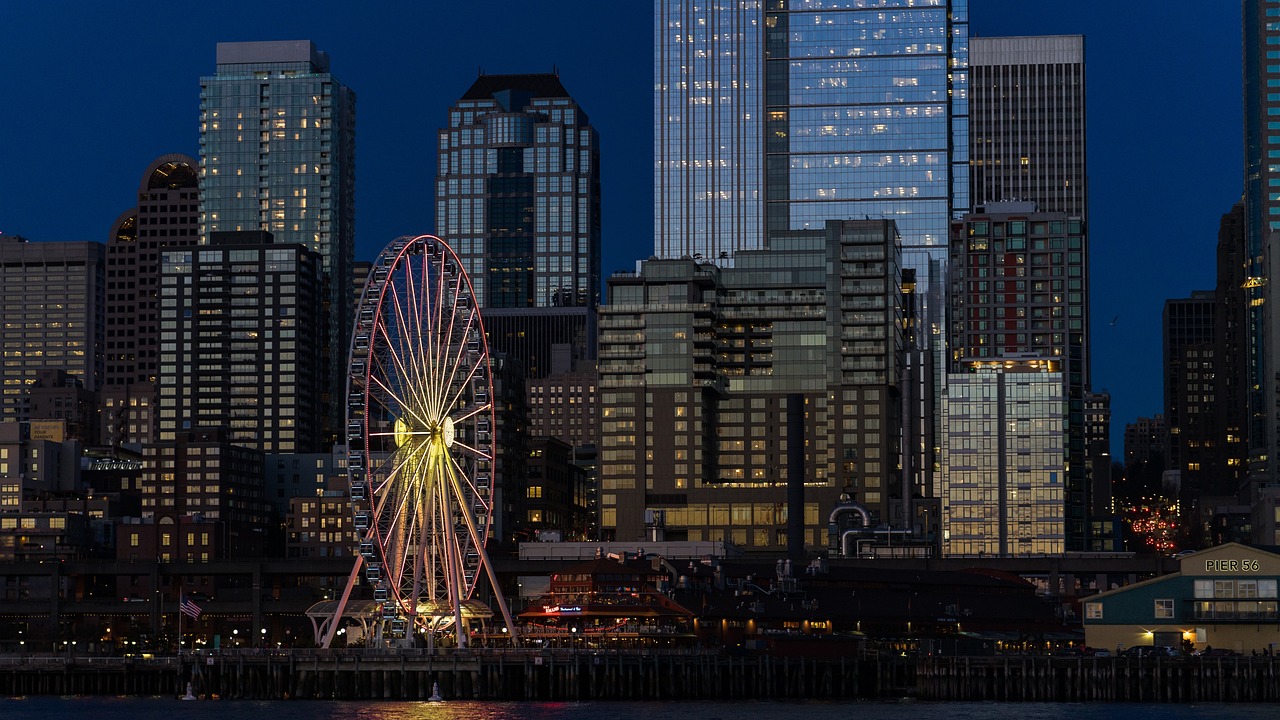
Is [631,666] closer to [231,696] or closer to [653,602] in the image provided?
[653,602]

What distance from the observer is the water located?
142 m

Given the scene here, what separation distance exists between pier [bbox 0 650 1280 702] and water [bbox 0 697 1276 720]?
311 cm

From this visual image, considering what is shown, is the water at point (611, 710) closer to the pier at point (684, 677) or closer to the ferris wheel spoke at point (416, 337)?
the pier at point (684, 677)

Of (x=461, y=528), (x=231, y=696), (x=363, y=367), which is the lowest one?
(x=231, y=696)

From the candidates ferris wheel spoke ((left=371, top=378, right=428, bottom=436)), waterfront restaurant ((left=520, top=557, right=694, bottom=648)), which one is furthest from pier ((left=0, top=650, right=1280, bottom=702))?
ferris wheel spoke ((left=371, top=378, right=428, bottom=436))

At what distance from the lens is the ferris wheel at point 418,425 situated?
530 ft

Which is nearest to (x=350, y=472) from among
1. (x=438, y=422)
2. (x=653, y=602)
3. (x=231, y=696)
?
(x=438, y=422)

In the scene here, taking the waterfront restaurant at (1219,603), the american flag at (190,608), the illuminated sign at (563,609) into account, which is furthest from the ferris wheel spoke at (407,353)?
the waterfront restaurant at (1219,603)

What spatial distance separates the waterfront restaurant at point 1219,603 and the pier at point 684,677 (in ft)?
36.7

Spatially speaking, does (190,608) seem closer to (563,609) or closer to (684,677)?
(563,609)

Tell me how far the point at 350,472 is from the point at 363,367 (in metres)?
7.98

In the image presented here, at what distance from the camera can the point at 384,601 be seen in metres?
165

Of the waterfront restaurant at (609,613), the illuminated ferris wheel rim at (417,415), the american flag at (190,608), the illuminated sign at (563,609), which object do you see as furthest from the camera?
the illuminated sign at (563,609)

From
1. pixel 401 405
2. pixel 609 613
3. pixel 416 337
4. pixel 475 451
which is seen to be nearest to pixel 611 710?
pixel 475 451
